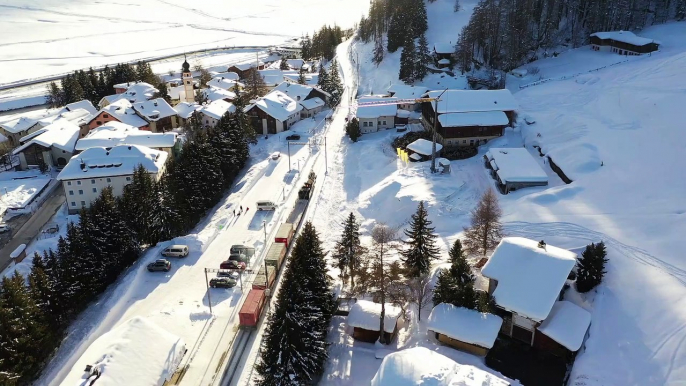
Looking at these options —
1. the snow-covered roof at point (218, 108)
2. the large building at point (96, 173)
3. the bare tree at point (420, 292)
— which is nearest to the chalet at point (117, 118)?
the snow-covered roof at point (218, 108)

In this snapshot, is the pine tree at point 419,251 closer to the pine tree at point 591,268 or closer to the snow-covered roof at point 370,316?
the snow-covered roof at point 370,316

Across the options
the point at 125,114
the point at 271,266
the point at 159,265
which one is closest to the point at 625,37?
the point at 271,266

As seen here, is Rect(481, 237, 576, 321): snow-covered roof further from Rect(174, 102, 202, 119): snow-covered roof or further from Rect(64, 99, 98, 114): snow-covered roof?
Rect(64, 99, 98, 114): snow-covered roof

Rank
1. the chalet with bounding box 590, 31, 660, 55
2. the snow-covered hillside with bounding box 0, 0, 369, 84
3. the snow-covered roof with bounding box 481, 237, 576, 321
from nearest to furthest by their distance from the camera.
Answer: the snow-covered roof with bounding box 481, 237, 576, 321
the chalet with bounding box 590, 31, 660, 55
the snow-covered hillside with bounding box 0, 0, 369, 84

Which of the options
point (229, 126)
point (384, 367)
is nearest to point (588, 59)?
point (229, 126)

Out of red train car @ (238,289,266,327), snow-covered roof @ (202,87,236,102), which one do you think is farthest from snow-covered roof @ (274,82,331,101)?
red train car @ (238,289,266,327)

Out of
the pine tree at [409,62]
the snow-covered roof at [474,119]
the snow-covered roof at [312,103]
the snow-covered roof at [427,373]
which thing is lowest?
the snow-covered roof at [427,373]
